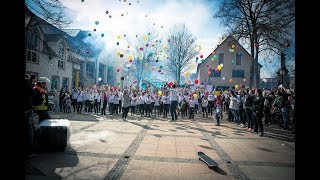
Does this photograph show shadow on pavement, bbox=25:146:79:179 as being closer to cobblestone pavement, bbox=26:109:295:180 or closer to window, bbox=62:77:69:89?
cobblestone pavement, bbox=26:109:295:180

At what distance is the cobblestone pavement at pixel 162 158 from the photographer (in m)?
5.10

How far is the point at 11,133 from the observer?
2.24 metres

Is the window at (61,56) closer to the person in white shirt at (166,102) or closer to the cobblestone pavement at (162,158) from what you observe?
the person in white shirt at (166,102)

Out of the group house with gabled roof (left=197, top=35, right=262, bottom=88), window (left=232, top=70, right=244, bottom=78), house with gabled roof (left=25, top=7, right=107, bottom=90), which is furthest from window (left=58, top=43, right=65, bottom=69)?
window (left=232, top=70, right=244, bottom=78)

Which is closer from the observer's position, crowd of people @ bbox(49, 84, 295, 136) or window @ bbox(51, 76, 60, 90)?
crowd of people @ bbox(49, 84, 295, 136)

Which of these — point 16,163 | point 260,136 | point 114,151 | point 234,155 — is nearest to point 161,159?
point 114,151

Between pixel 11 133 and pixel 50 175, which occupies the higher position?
pixel 11 133

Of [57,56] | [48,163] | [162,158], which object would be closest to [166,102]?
[57,56]

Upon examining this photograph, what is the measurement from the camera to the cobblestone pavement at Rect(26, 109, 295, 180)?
510 centimetres

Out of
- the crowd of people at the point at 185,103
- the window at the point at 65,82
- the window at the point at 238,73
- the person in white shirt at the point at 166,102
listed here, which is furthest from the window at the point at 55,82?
the window at the point at 238,73
